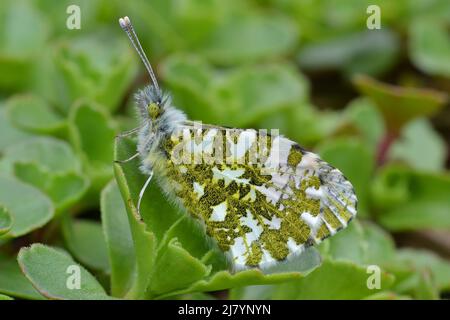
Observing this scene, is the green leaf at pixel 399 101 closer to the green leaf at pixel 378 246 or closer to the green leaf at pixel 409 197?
the green leaf at pixel 409 197

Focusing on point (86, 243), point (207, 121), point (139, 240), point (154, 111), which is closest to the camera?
point (139, 240)

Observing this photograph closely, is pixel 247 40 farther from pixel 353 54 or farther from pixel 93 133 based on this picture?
pixel 93 133

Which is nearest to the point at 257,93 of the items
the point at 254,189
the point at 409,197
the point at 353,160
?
the point at 353,160

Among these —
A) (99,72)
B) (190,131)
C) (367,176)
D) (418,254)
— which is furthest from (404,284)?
(99,72)

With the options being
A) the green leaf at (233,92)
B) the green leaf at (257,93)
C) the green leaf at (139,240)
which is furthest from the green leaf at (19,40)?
the green leaf at (139,240)
